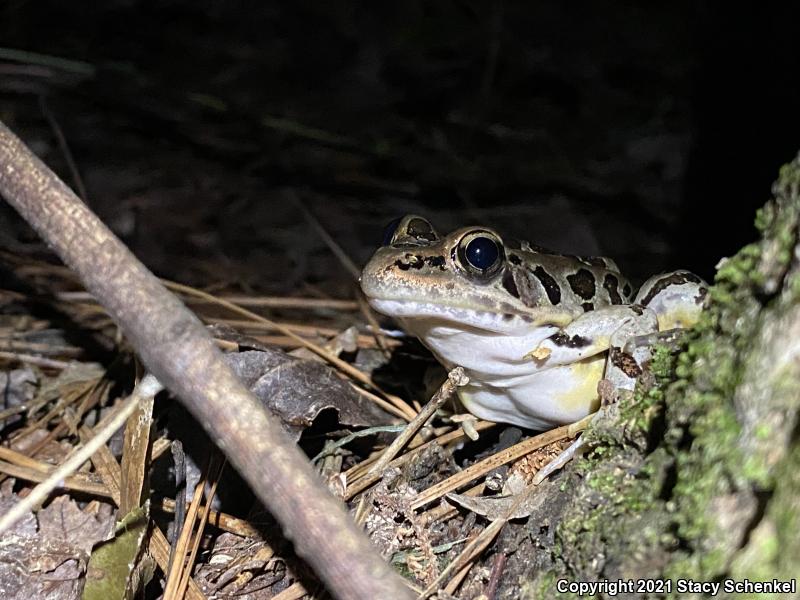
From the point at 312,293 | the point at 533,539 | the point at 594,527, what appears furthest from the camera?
the point at 312,293

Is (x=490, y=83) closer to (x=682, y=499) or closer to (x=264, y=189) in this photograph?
(x=264, y=189)

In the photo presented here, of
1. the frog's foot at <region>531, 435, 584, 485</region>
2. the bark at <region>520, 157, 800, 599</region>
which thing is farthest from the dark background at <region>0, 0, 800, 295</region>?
the bark at <region>520, 157, 800, 599</region>

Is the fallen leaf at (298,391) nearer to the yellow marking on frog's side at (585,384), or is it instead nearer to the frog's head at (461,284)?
the frog's head at (461,284)

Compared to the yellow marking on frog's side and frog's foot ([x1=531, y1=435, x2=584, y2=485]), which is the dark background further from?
frog's foot ([x1=531, y1=435, x2=584, y2=485])

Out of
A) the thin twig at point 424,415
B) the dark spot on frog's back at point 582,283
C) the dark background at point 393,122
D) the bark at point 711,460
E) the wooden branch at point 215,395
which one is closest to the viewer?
the bark at point 711,460

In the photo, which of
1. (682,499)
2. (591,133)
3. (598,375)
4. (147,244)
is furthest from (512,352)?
(591,133)

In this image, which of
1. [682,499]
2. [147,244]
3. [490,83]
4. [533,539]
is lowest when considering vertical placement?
[533,539]


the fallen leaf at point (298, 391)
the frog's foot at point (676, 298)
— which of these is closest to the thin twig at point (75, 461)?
the fallen leaf at point (298, 391)

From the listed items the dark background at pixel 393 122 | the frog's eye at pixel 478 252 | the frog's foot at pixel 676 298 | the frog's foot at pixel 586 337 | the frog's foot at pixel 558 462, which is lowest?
the frog's foot at pixel 558 462
